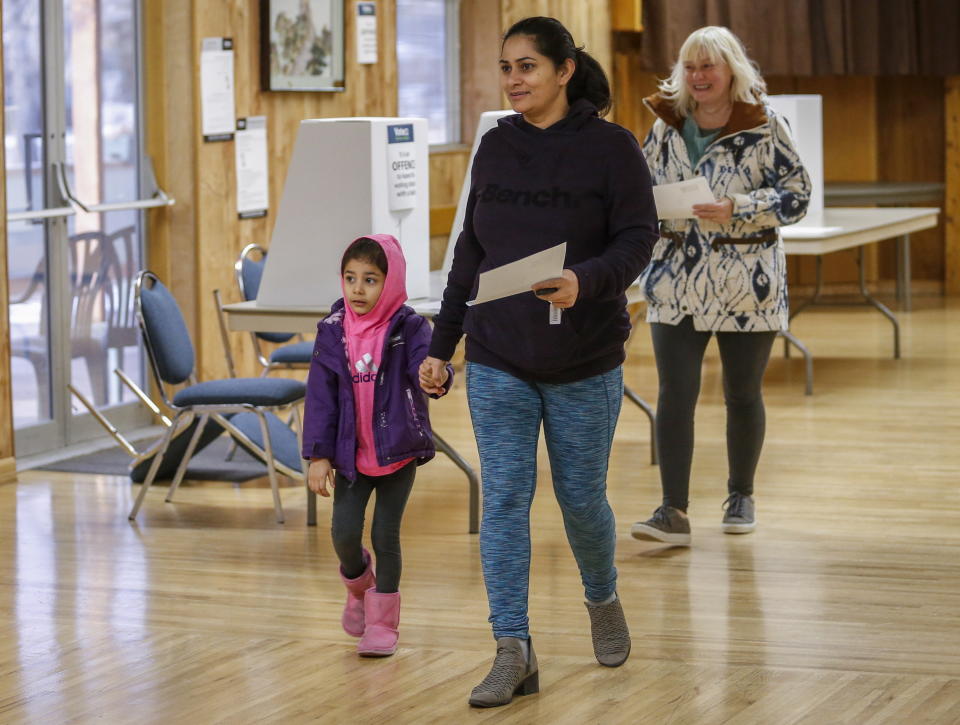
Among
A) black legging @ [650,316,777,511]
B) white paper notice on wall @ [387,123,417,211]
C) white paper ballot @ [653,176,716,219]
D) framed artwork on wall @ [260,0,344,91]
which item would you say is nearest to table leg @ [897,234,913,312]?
framed artwork on wall @ [260,0,344,91]

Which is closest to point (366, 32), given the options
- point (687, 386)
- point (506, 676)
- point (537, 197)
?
point (687, 386)

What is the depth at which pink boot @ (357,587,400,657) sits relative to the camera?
3.43 meters

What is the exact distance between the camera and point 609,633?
3.32 m

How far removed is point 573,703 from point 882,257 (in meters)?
8.11

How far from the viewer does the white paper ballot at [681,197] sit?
4.10 metres

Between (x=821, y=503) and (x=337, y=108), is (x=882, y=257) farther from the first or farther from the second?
(x=821, y=503)

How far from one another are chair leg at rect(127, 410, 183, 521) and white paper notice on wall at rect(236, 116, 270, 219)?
192 centimetres

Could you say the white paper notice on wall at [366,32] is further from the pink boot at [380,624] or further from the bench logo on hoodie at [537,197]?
the bench logo on hoodie at [537,197]

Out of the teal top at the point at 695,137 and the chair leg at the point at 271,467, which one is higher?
the teal top at the point at 695,137

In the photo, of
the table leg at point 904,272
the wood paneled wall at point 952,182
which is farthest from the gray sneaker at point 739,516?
the wood paneled wall at point 952,182

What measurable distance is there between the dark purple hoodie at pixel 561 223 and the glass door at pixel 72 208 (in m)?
3.25

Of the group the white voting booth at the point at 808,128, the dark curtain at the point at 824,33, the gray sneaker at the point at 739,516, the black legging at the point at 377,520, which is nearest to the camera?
the black legging at the point at 377,520

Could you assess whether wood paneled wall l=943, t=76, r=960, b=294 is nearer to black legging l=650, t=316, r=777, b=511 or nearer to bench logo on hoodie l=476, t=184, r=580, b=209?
black legging l=650, t=316, r=777, b=511

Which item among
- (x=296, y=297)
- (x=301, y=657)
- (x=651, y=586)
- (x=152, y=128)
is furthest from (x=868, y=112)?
(x=301, y=657)
